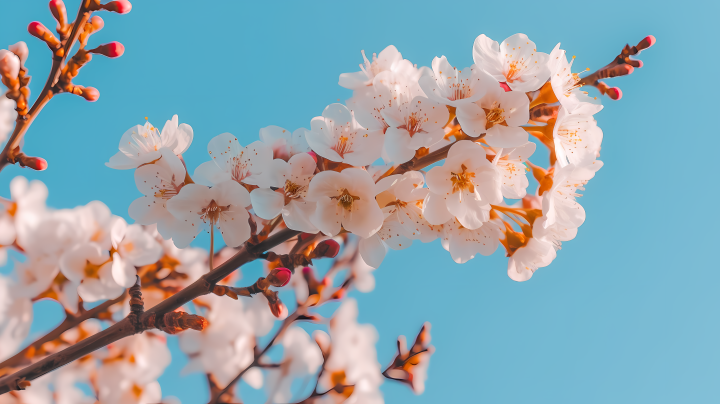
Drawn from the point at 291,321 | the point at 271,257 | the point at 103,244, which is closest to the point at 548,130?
the point at 271,257

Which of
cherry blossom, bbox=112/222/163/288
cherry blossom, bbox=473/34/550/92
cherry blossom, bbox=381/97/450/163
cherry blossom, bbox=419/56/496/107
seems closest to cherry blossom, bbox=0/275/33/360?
cherry blossom, bbox=112/222/163/288

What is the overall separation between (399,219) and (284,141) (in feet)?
1.17

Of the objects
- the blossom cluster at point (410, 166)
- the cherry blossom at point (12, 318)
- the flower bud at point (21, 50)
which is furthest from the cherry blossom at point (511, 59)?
the cherry blossom at point (12, 318)

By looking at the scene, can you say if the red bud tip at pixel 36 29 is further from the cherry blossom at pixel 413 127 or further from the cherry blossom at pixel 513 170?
the cherry blossom at pixel 513 170

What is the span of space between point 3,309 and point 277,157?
1.24 meters

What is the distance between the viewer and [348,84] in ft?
4.70

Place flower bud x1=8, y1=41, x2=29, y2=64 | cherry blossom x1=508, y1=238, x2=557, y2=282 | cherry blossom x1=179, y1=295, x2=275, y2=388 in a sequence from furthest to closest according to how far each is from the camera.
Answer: cherry blossom x1=179, y1=295, x2=275, y2=388
flower bud x1=8, y1=41, x2=29, y2=64
cherry blossom x1=508, y1=238, x2=557, y2=282

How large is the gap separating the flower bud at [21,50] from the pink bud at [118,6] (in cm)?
36

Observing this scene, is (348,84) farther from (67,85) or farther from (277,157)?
(67,85)

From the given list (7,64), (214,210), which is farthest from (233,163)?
(7,64)

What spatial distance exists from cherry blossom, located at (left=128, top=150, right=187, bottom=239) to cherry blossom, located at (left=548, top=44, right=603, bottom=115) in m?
0.92

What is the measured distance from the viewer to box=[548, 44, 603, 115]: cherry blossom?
104 centimetres

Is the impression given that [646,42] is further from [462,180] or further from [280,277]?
[280,277]

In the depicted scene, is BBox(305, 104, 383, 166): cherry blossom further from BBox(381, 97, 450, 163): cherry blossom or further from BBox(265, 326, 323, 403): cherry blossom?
BBox(265, 326, 323, 403): cherry blossom
